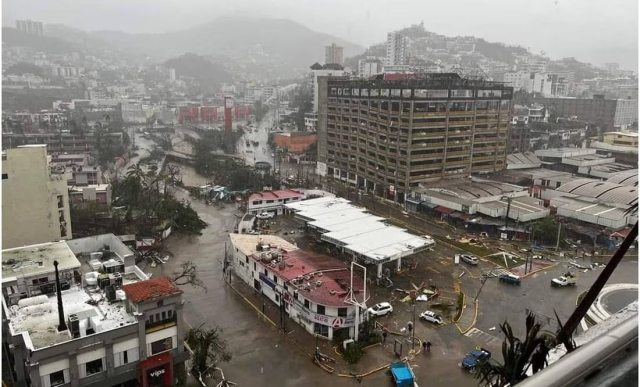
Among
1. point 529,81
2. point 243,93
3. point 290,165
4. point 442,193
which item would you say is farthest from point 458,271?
point 243,93

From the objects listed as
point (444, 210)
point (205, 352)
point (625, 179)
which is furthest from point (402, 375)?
point (625, 179)

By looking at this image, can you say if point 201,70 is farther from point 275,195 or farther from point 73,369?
point 73,369

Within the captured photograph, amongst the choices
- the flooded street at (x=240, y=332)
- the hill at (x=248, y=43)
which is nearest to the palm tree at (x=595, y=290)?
the flooded street at (x=240, y=332)

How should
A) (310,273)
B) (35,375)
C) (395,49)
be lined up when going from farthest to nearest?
(395,49), (310,273), (35,375)

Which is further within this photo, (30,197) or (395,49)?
(395,49)

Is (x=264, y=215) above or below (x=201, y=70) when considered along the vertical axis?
below

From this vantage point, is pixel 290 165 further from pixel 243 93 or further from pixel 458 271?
pixel 243 93

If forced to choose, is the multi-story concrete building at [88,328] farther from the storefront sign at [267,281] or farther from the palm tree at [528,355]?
the palm tree at [528,355]
